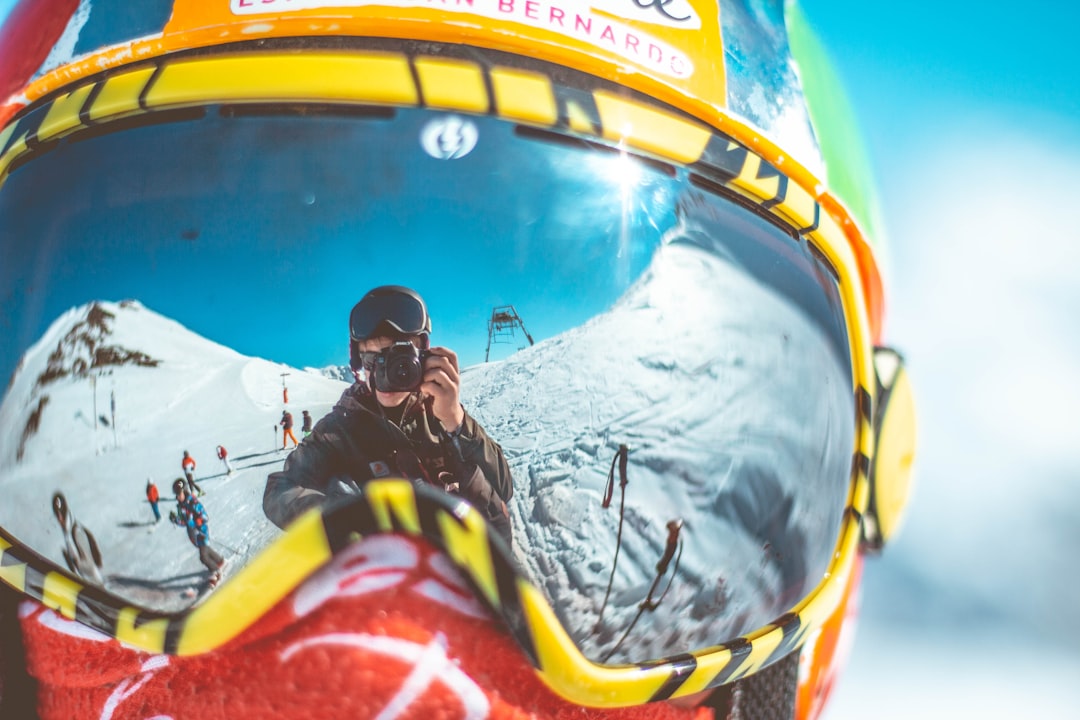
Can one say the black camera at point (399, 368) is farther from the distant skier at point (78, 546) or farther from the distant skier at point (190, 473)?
the distant skier at point (78, 546)

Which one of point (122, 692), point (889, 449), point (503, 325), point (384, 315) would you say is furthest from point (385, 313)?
point (889, 449)

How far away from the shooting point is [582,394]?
3.12 ft

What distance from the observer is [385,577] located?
0.95m

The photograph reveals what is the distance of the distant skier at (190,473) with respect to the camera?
3.03ft

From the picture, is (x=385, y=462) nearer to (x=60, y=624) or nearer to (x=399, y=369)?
(x=399, y=369)

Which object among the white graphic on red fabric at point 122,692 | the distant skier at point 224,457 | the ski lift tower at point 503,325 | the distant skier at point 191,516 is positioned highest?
the ski lift tower at point 503,325

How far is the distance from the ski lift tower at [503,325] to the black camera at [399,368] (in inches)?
2.5

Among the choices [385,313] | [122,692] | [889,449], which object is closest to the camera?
[385,313]

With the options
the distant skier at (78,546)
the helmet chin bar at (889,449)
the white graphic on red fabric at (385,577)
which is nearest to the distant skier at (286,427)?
the white graphic on red fabric at (385,577)

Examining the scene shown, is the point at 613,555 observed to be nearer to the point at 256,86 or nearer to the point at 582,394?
the point at 582,394

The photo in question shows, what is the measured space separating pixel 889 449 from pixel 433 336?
74 cm

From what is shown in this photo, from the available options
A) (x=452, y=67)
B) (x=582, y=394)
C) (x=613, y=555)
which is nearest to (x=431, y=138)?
(x=452, y=67)

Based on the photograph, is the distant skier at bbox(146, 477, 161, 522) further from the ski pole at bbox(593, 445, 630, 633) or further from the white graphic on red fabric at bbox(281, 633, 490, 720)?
the ski pole at bbox(593, 445, 630, 633)

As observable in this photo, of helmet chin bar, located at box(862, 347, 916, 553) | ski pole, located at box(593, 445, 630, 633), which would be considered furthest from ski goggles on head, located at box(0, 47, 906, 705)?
helmet chin bar, located at box(862, 347, 916, 553)
